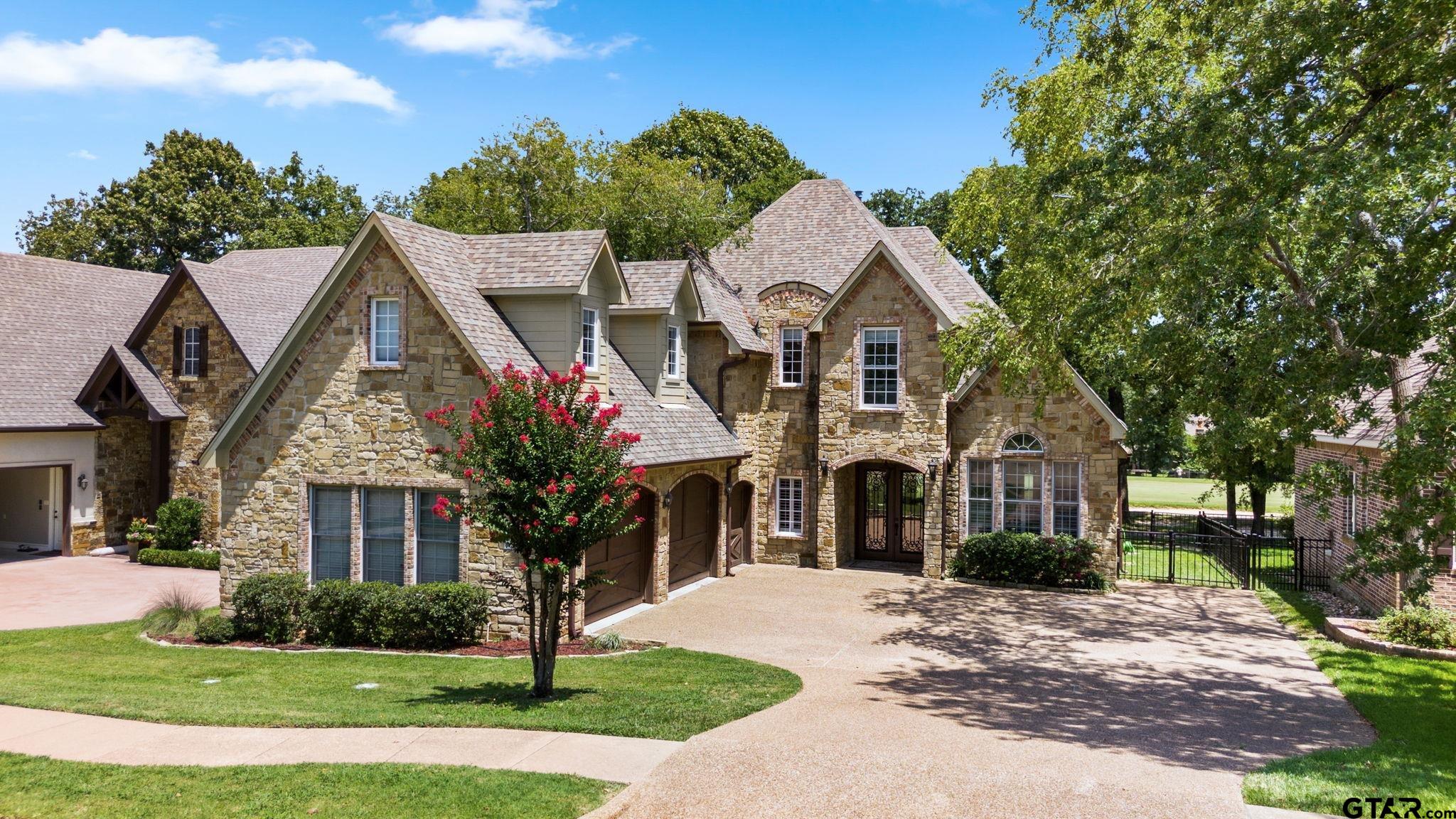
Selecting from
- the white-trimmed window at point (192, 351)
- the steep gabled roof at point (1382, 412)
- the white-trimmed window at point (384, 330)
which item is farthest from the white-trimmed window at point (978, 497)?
the white-trimmed window at point (192, 351)

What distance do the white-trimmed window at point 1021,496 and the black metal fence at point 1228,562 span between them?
2.41 m

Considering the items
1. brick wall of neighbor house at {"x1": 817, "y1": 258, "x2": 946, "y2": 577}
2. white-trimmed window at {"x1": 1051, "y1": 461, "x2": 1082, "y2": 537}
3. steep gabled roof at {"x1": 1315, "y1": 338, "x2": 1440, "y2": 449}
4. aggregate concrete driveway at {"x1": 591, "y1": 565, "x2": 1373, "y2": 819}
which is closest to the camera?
aggregate concrete driveway at {"x1": 591, "y1": 565, "x2": 1373, "y2": 819}

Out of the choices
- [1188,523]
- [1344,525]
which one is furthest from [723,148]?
[1344,525]

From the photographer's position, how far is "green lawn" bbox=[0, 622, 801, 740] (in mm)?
10906

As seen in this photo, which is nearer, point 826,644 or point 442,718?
point 442,718

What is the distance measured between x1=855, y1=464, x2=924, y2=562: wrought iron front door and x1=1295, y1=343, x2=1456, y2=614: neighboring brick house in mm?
9132

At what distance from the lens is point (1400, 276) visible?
432 inches

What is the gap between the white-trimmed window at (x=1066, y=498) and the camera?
73.6 feet

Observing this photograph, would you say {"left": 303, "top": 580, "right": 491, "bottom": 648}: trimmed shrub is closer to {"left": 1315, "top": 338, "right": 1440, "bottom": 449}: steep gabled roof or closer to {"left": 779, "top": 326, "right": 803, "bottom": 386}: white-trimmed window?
{"left": 779, "top": 326, "right": 803, "bottom": 386}: white-trimmed window

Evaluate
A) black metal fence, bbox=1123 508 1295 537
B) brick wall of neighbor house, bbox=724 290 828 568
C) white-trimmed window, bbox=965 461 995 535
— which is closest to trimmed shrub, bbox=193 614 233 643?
brick wall of neighbor house, bbox=724 290 828 568

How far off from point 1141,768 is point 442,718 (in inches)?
300

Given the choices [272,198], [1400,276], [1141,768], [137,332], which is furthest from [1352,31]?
[272,198]

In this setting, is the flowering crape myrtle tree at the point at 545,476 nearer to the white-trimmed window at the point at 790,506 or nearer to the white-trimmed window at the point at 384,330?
the white-trimmed window at the point at 384,330

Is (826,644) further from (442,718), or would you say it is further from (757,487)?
(757,487)
